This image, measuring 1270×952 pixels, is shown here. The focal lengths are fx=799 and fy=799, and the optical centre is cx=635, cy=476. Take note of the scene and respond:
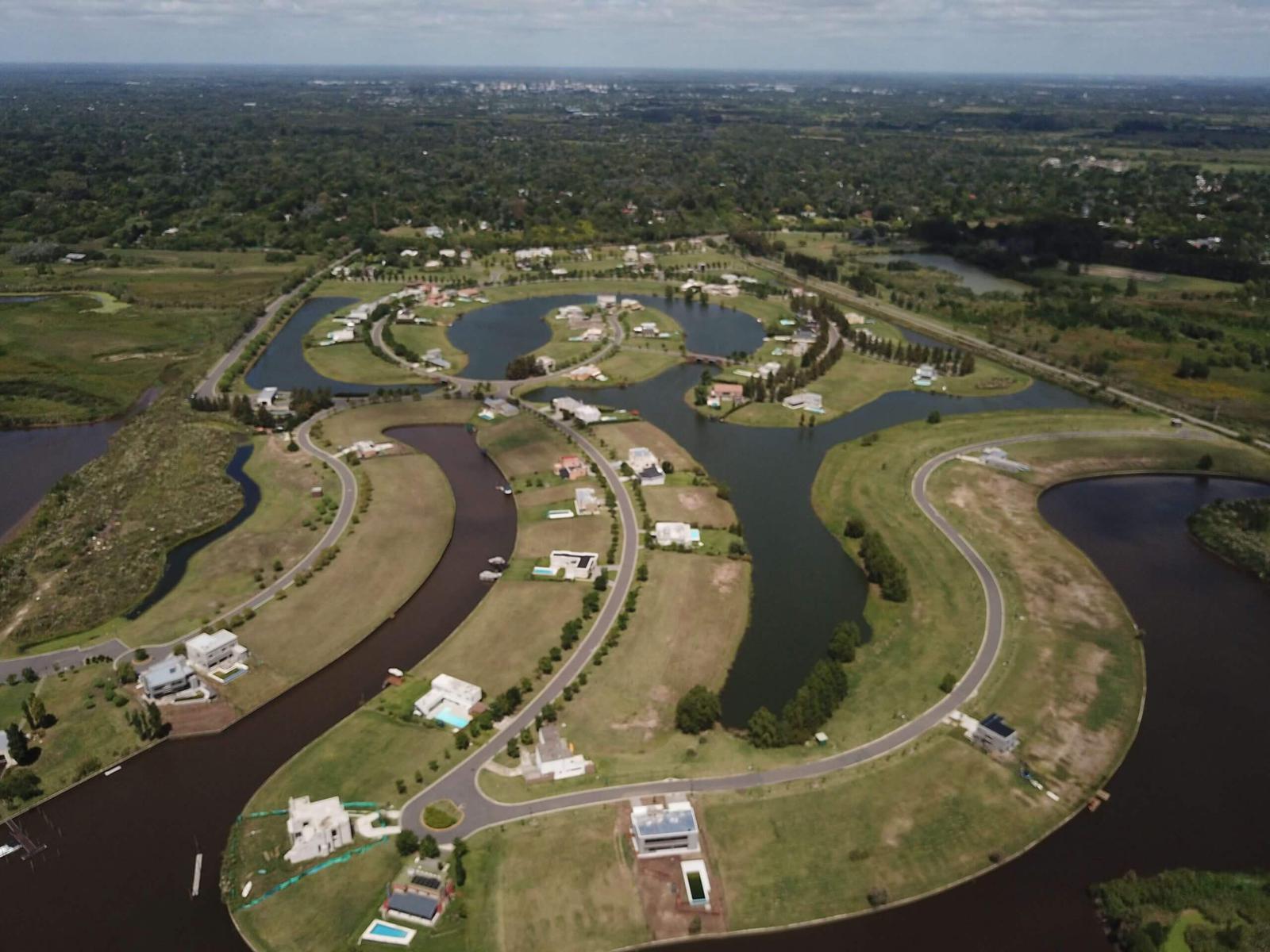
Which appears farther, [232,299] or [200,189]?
[200,189]

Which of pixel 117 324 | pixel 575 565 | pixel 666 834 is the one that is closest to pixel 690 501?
pixel 575 565

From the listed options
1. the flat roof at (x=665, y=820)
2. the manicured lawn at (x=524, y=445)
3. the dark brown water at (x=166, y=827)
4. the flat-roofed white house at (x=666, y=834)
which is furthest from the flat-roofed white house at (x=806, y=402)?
the flat-roofed white house at (x=666, y=834)

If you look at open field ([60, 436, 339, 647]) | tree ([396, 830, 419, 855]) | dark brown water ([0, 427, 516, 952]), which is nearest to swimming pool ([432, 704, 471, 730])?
dark brown water ([0, 427, 516, 952])

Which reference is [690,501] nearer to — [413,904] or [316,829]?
[316,829]

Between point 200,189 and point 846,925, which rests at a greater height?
point 200,189

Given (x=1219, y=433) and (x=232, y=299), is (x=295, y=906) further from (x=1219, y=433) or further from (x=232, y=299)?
(x=232, y=299)

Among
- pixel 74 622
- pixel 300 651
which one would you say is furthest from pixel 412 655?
pixel 74 622

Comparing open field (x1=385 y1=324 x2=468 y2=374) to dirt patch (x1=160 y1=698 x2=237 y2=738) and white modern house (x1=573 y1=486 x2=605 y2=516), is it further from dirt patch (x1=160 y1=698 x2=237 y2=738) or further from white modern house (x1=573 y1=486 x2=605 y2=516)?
dirt patch (x1=160 y1=698 x2=237 y2=738)
